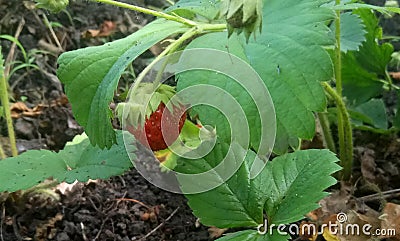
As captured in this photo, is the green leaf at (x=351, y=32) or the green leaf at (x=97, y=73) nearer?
the green leaf at (x=97, y=73)

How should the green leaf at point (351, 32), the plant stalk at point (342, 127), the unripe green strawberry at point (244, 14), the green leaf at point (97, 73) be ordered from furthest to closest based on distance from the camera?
the green leaf at point (351, 32)
the plant stalk at point (342, 127)
the green leaf at point (97, 73)
the unripe green strawberry at point (244, 14)

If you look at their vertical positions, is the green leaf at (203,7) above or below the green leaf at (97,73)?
above

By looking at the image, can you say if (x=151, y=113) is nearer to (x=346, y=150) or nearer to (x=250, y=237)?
(x=250, y=237)

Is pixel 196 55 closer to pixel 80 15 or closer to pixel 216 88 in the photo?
pixel 216 88

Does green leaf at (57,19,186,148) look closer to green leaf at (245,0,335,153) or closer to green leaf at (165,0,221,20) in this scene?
green leaf at (165,0,221,20)

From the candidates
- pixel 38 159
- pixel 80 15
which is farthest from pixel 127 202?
pixel 80 15

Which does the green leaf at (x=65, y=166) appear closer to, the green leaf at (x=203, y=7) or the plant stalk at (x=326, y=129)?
the green leaf at (x=203, y=7)

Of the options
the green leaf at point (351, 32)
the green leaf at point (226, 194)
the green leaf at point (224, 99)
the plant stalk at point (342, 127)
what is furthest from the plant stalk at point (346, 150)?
the green leaf at point (224, 99)
